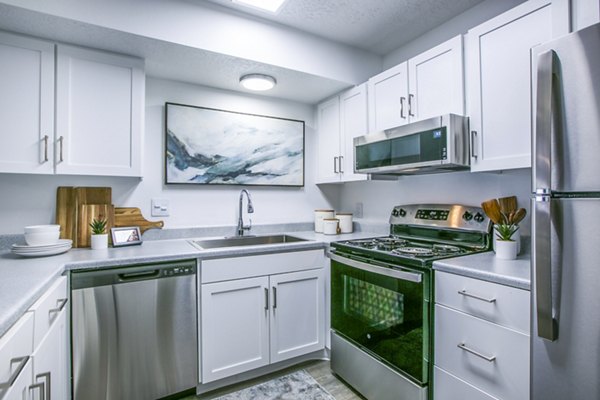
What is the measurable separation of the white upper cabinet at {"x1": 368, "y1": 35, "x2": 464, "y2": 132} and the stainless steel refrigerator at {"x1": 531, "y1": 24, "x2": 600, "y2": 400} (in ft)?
2.48

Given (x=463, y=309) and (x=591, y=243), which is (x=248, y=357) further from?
(x=591, y=243)

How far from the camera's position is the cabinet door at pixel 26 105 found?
1.65 meters

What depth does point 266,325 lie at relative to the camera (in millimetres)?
2021

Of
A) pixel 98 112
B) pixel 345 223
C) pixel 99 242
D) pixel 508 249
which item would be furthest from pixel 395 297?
pixel 98 112

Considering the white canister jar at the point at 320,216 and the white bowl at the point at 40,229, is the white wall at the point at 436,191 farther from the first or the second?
the white bowl at the point at 40,229

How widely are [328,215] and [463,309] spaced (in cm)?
152

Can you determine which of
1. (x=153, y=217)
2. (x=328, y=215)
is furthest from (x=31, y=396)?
(x=328, y=215)

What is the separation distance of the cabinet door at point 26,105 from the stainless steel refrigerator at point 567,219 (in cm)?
235

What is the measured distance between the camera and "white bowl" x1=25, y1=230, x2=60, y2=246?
1619 millimetres

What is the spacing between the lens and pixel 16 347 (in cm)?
90

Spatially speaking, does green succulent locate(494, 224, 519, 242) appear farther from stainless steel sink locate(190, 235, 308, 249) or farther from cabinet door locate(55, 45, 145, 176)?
cabinet door locate(55, 45, 145, 176)

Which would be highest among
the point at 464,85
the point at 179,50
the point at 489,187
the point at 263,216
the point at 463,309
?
the point at 179,50

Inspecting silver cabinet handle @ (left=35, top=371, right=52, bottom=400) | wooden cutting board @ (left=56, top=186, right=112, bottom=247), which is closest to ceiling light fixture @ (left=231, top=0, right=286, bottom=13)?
wooden cutting board @ (left=56, top=186, right=112, bottom=247)

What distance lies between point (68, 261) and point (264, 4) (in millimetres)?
1811
